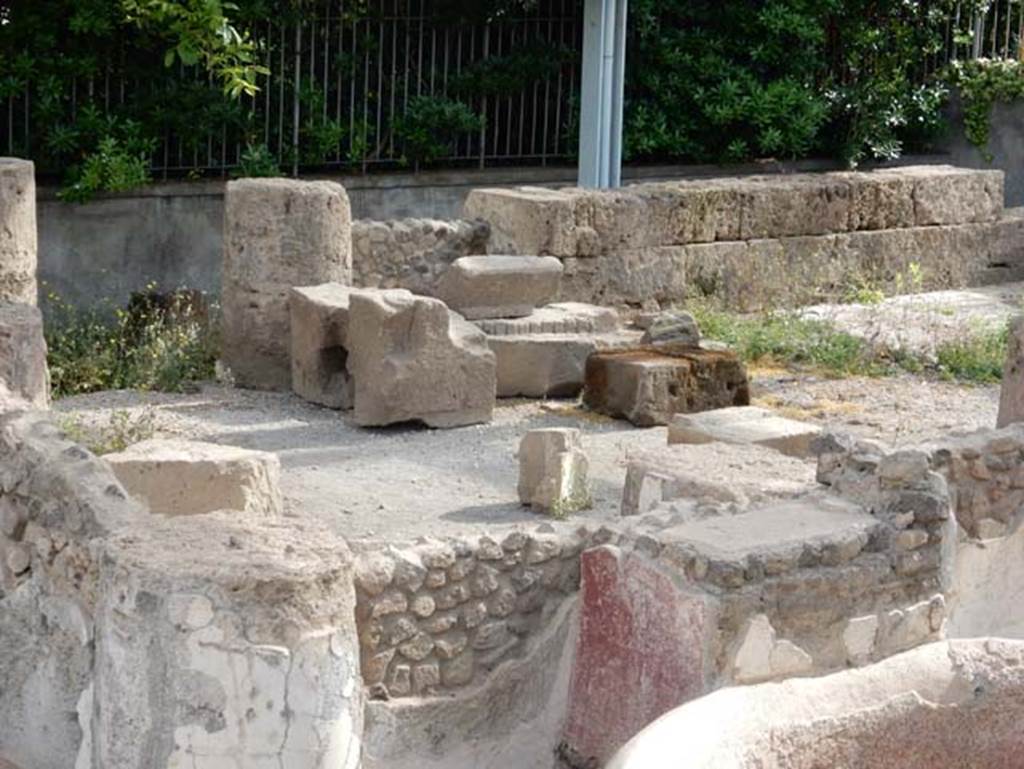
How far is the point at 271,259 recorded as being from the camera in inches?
448

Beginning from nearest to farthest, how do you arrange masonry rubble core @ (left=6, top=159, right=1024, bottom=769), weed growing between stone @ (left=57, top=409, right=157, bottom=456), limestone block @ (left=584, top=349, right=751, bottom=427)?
masonry rubble core @ (left=6, top=159, right=1024, bottom=769) → weed growing between stone @ (left=57, top=409, right=157, bottom=456) → limestone block @ (left=584, top=349, right=751, bottom=427)

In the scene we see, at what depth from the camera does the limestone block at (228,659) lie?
5.23 m

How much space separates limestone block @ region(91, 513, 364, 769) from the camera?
523 cm

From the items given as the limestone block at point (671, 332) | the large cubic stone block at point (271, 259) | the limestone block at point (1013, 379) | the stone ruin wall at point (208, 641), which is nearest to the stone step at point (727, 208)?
the limestone block at point (671, 332)

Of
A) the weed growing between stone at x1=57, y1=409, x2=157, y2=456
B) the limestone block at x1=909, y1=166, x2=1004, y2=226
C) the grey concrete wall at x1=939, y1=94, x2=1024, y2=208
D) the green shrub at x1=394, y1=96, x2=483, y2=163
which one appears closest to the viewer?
the weed growing between stone at x1=57, y1=409, x2=157, y2=456

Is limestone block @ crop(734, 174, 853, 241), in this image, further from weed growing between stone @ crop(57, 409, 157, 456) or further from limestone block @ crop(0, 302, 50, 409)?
limestone block @ crop(0, 302, 50, 409)

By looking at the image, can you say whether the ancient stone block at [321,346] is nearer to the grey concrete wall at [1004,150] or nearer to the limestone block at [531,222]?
the limestone block at [531,222]

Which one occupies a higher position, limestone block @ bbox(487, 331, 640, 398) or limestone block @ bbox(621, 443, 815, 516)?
limestone block @ bbox(621, 443, 815, 516)

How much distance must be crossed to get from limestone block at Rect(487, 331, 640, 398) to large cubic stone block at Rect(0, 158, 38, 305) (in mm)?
2336

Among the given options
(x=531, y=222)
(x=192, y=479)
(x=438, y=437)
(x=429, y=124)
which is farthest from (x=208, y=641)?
(x=429, y=124)

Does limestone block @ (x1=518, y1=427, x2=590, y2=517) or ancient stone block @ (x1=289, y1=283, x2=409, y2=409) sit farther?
ancient stone block @ (x1=289, y1=283, x2=409, y2=409)

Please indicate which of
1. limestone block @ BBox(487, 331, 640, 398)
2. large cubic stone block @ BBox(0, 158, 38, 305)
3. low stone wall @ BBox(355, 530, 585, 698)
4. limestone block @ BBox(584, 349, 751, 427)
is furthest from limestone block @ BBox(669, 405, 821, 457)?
low stone wall @ BBox(355, 530, 585, 698)

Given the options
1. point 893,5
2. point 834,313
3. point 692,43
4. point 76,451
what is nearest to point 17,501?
point 76,451

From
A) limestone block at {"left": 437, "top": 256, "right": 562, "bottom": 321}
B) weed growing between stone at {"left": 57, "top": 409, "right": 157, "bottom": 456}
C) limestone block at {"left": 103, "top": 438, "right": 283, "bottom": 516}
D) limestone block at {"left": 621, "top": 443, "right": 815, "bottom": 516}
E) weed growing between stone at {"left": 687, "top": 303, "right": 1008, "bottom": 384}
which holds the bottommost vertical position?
weed growing between stone at {"left": 57, "top": 409, "right": 157, "bottom": 456}
